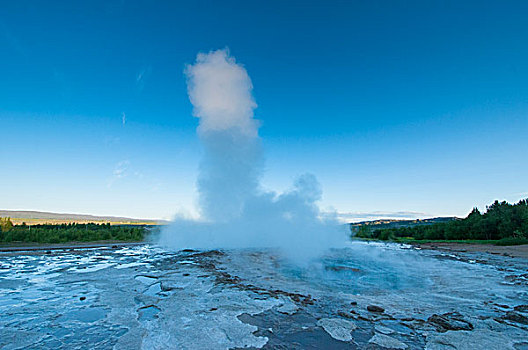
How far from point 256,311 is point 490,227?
186 feet

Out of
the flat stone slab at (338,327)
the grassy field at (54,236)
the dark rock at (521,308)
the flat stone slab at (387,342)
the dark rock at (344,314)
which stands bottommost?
the grassy field at (54,236)

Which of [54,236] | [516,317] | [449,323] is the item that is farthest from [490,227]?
[54,236]

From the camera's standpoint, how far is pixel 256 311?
708 centimetres

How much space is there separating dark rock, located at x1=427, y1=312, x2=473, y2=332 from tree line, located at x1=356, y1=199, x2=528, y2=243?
40706 mm

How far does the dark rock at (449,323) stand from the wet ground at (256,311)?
23 mm

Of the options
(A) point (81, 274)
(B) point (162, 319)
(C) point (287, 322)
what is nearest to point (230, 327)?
(C) point (287, 322)

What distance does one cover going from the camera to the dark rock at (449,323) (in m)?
5.92

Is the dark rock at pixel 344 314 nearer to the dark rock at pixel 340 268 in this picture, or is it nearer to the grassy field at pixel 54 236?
the dark rock at pixel 340 268

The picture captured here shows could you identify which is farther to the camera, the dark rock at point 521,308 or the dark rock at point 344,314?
the dark rock at point 521,308

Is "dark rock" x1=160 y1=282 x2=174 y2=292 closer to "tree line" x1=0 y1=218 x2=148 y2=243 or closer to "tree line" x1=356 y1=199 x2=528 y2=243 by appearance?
"tree line" x1=0 y1=218 x2=148 y2=243

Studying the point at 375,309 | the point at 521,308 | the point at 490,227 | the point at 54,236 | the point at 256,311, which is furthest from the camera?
the point at 490,227

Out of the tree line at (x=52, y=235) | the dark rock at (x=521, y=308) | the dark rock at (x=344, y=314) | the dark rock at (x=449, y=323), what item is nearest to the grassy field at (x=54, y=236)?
the tree line at (x=52, y=235)

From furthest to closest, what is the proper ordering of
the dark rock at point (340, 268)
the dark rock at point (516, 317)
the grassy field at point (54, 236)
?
1. the grassy field at point (54, 236)
2. the dark rock at point (340, 268)
3. the dark rock at point (516, 317)

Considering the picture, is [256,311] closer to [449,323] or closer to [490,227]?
[449,323]
